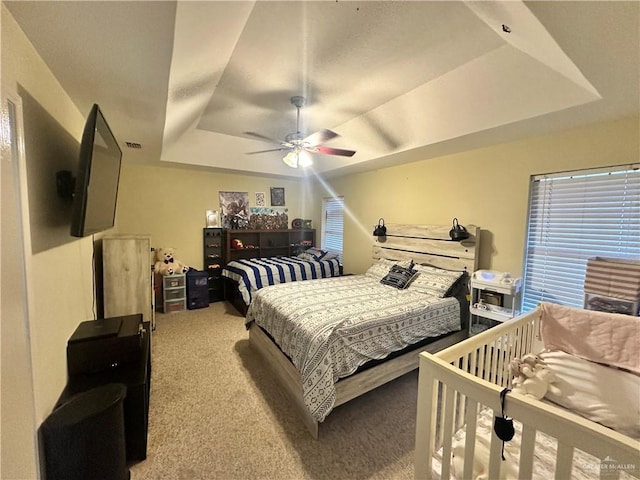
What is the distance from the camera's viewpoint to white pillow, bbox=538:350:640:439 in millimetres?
1195

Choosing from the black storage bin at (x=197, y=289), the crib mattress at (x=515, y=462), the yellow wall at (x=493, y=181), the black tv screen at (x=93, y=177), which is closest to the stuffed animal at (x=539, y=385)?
the crib mattress at (x=515, y=462)

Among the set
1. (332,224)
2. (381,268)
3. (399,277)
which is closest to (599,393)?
(399,277)

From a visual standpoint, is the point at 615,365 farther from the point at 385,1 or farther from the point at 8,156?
the point at 8,156

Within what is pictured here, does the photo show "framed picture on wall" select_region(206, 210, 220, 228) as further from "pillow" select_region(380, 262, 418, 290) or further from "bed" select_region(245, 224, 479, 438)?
"pillow" select_region(380, 262, 418, 290)

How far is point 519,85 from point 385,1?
128 cm

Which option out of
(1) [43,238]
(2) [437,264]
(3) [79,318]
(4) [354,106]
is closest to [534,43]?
(4) [354,106]

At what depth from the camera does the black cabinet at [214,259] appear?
15.9 ft

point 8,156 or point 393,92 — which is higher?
point 393,92

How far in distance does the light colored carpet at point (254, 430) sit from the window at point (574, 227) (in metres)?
1.58

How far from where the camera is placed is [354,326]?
6.68ft

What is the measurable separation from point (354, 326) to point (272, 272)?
2.30 metres

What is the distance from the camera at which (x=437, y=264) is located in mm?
3285

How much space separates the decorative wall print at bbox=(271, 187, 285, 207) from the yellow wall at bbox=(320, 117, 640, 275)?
198cm

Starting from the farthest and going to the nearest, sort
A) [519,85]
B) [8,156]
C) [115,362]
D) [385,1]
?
1. [519,85]
2. [115,362]
3. [385,1]
4. [8,156]
